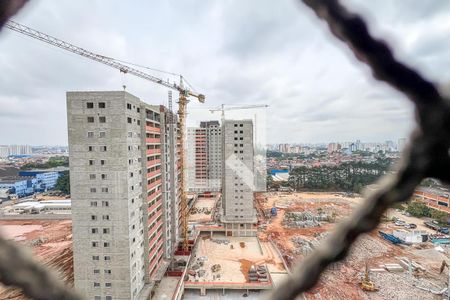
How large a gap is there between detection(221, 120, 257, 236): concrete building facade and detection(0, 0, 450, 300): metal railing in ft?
45.8

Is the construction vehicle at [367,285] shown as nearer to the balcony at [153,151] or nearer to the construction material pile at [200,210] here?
the balcony at [153,151]

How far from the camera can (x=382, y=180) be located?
457mm

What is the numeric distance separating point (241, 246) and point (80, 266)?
26.6 ft

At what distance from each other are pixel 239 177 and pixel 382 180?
1421 cm

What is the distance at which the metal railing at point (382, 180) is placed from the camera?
39 cm

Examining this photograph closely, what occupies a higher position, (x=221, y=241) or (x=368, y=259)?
(x=221, y=241)

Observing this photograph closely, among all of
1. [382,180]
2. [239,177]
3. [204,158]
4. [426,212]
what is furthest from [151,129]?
[426,212]

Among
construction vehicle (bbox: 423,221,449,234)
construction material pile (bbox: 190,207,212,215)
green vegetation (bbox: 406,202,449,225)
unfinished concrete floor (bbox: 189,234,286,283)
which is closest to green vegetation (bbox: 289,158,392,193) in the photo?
green vegetation (bbox: 406,202,449,225)

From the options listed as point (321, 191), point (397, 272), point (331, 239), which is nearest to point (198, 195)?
point (321, 191)

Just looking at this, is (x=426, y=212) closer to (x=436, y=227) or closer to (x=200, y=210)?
(x=436, y=227)

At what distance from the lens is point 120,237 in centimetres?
686

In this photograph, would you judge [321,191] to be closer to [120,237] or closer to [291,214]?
[291,214]

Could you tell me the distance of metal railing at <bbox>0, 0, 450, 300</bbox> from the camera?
0.39m

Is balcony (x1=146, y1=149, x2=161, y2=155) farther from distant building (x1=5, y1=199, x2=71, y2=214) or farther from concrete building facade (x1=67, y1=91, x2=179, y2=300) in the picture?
distant building (x1=5, y1=199, x2=71, y2=214)
